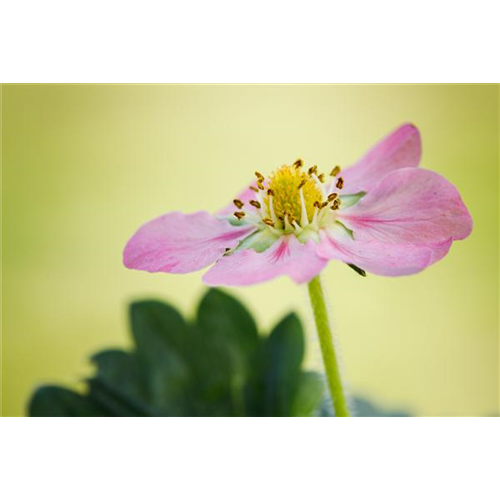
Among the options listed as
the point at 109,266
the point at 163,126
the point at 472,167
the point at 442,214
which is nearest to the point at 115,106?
the point at 163,126

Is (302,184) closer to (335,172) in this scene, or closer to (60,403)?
(335,172)

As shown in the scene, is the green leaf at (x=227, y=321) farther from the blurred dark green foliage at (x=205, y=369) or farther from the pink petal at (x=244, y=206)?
the pink petal at (x=244, y=206)

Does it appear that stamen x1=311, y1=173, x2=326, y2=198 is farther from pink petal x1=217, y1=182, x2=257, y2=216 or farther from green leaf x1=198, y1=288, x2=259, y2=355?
green leaf x1=198, y1=288, x2=259, y2=355

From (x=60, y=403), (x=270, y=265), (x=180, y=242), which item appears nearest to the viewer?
(x=270, y=265)

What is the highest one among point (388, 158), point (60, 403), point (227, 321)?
point (388, 158)

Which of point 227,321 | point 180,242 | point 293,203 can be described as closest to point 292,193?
point 293,203

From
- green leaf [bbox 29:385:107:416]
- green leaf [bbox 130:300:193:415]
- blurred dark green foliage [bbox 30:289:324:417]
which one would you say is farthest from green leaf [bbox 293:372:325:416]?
green leaf [bbox 29:385:107:416]

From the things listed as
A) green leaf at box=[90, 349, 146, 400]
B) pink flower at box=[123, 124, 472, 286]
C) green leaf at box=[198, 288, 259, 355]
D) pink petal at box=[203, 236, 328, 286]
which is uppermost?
pink flower at box=[123, 124, 472, 286]
